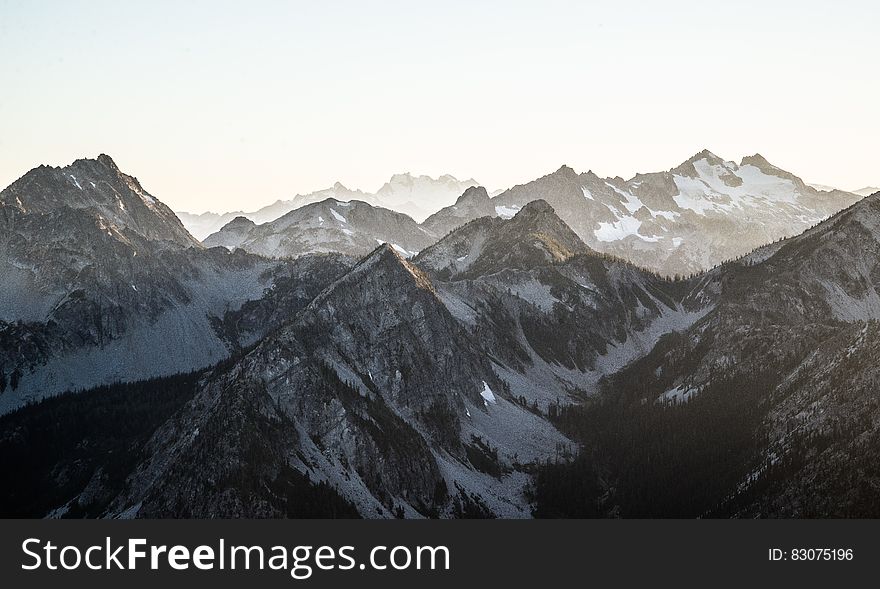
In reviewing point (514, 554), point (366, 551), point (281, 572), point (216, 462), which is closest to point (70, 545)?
point (281, 572)

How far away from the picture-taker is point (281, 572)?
126 metres

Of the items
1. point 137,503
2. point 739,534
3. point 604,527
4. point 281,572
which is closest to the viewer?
point 281,572

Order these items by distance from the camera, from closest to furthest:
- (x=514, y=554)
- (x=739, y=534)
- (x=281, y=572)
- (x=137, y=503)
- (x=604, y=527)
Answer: (x=281, y=572), (x=514, y=554), (x=739, y=534), (x=604, y=527), (x=137, y=503)

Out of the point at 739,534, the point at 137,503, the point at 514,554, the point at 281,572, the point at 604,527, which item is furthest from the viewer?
the point at 137,503

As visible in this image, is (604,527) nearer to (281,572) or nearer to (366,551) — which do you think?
(366,551)

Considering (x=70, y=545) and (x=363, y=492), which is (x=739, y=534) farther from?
(x=70, y=545)


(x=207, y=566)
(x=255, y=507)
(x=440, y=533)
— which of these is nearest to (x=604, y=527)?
(x=440, y=533)

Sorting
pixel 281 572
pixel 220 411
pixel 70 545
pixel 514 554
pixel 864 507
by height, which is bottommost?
pixel 864 507

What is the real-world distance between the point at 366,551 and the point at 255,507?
167ft

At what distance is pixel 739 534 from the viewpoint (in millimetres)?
164375

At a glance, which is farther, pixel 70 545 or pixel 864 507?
pixel 864 507

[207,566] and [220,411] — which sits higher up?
[220,411]

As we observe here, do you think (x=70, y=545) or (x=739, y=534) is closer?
(x=70, y=545)

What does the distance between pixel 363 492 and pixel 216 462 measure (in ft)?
109
